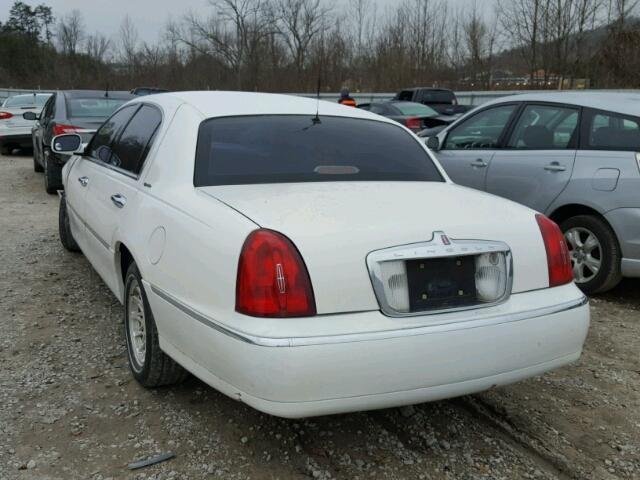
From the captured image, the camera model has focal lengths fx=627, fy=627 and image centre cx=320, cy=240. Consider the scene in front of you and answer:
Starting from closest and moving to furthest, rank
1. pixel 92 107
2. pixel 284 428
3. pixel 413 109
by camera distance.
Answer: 1. pixel 284 428
2. pixel 92 107
3. pixel 413 109

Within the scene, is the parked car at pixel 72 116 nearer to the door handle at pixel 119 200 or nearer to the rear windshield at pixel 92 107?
the rear windshield at pixel 92 107

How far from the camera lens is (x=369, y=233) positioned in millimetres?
2416

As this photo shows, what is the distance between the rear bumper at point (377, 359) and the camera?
7.31ft

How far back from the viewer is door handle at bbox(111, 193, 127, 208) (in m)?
3.45

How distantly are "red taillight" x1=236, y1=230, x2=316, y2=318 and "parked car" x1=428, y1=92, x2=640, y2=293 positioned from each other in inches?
128

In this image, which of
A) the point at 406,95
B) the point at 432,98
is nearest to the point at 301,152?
the point at 432,98

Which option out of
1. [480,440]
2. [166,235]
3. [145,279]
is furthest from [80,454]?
[480,440]

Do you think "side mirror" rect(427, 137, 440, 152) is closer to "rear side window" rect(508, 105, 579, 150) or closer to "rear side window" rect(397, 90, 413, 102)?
"rear side window" rect(508, 105, 579, 150)

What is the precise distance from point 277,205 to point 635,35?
24.6 meters

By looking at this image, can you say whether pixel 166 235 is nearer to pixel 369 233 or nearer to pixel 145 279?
pixel 145 279

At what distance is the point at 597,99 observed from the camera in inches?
203

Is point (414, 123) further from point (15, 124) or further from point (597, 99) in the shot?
point (15, 124)

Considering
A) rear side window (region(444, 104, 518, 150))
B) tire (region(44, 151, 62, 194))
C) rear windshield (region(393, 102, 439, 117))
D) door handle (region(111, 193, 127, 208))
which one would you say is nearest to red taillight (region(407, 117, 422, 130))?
rear windshield (region(393, 102, 439, 117))

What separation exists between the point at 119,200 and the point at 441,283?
1.96 metres
